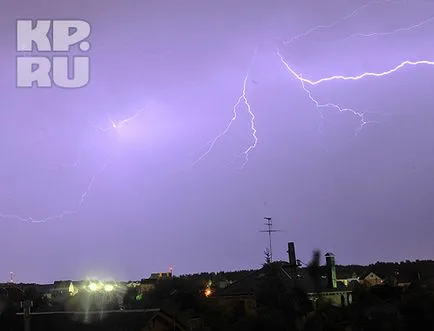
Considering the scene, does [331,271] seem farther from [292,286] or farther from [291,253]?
[292,286]

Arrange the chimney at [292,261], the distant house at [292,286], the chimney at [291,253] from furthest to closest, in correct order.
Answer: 1. the chimney at [291,253]
2. the chimney at [292,261]
3. the distant house at [292,286]

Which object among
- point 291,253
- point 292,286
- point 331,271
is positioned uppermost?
point 291,253

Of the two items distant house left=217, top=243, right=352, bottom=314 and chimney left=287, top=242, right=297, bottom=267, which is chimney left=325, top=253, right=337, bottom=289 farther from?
chimney left=287, top=242, right=297, bottom=267

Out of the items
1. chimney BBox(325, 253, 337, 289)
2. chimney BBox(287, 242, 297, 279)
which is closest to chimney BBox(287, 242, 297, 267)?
chimney BBox(287, 242, 297, 279)

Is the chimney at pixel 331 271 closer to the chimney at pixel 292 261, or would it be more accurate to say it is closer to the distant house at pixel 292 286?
the distant house at pixel 292 286

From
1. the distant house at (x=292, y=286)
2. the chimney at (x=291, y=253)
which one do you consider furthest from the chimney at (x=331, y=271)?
the chimney at (x=291, y=253)

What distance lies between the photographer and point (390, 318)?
83.8 feet

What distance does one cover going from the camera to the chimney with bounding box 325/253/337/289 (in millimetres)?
45125

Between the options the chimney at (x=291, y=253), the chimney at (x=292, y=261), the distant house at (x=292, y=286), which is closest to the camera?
the distant house at (x=292, y=286)

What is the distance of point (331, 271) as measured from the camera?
45.5 meters

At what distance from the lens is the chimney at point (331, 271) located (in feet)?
148

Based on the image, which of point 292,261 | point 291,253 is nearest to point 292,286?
point 292,261

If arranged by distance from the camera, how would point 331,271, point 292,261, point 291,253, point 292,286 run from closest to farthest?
1. point 292,286
2. point 292,261
3. point 331,271
4. point 291,253

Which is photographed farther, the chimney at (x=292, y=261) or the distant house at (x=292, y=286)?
the chimney at (x=292, y=261)
